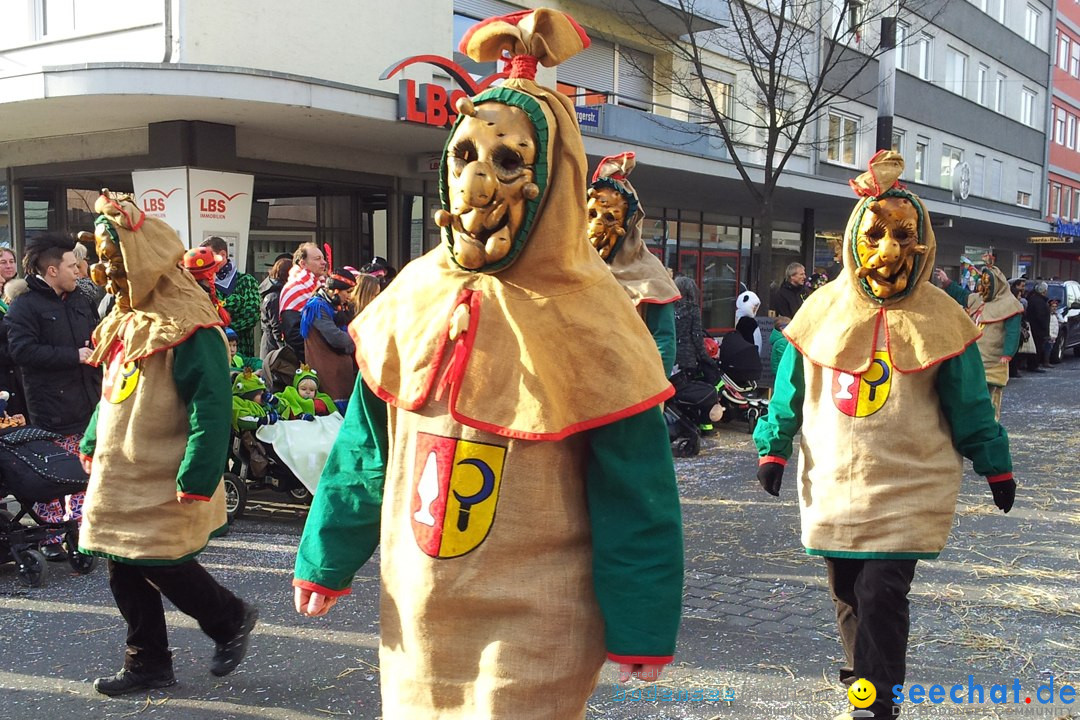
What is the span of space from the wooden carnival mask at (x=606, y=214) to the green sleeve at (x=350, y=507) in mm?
3931

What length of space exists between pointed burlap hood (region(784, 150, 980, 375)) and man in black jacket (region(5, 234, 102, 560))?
442 centimetres

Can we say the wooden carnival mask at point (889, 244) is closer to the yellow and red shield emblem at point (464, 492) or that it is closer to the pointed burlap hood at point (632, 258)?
the pointed burlap hood at point (632, 258)

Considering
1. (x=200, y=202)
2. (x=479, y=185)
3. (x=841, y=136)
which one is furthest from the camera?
(x=841, y=136)

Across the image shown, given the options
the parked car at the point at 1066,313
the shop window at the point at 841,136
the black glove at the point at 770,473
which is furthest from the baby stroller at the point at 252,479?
the shop window at the point at 841,136

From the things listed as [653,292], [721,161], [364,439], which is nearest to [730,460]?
[653,292]

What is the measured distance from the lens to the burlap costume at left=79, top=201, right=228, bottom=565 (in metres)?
4.15

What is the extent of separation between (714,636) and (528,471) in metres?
2.98

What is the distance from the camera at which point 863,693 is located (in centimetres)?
374

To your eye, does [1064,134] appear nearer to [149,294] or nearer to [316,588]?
[149,294]

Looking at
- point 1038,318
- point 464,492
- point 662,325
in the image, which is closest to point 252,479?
point 662,325

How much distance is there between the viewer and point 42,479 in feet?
19.2

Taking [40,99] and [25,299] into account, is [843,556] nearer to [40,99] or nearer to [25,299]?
[25,299]

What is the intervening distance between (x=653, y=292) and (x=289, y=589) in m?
2.79

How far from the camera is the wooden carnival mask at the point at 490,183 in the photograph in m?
2.34
